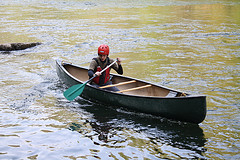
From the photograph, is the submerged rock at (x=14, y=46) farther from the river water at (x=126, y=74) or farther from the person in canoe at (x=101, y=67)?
the person in canoe at (x=101, y=67)

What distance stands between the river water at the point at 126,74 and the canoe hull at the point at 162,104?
0.18 meters

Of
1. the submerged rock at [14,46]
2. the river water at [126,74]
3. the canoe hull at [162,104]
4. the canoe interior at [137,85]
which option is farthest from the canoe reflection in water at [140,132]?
the submerged rock at [14,46]

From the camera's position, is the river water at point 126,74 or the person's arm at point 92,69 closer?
the river water at point 126,74

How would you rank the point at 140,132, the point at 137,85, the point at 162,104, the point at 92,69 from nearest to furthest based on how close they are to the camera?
the point at 140,132 < the point at 162,104 < the point at 92,69 < the point at 137,85

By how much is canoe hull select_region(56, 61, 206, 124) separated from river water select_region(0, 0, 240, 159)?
177 millimetres

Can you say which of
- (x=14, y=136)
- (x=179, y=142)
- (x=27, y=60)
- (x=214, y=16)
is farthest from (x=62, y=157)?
(x=214, y=16)

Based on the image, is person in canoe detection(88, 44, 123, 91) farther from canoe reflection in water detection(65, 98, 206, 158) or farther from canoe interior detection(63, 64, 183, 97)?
canoe reflection in water detection(65, 98, 206, 158)

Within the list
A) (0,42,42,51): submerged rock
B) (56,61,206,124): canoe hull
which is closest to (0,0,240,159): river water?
(56,61,206,124): canoe hull

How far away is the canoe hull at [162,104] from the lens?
550cm

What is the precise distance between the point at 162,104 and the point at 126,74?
148 inches

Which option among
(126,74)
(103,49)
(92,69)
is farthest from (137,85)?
(126,74)

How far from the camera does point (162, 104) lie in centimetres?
589

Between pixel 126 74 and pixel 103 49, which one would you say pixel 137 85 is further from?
pixel 126 74

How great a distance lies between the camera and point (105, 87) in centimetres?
713
